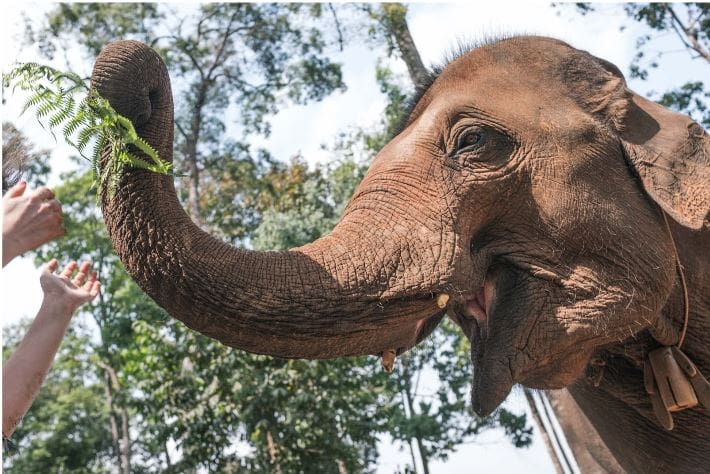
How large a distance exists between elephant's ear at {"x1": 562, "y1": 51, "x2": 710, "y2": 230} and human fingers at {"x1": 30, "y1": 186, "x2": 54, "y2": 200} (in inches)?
60.3

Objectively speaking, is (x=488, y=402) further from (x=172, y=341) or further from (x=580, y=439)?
(x=172, y=341)

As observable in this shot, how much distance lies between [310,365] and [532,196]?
684 centimetres

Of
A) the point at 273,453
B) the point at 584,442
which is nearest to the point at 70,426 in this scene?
the point at 273,453

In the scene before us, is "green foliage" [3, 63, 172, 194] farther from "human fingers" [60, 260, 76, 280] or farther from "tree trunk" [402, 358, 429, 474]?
"tree trunk" [402, 358, 429, 474]

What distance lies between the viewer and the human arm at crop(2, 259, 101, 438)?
1929 millimetres

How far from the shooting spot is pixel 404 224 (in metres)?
2.27

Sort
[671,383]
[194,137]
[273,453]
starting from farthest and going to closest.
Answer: [194,137] → [273,453] → [671,383]

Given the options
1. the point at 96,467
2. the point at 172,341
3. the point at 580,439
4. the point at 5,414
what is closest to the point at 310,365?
the point at 172,341

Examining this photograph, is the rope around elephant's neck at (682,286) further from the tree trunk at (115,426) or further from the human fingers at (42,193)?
the tree trunk at (115,426)

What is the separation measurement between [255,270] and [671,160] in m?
1.32

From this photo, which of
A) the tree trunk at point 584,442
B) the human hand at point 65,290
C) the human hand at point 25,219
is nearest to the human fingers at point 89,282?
the human hand at point 65,290

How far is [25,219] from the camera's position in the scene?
1865mm

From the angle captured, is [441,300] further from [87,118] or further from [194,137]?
[194,137]

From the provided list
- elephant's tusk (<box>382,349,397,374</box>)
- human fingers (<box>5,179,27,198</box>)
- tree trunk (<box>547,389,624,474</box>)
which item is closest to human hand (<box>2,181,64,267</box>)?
human fingers (<box>5,179,27,198</box>)
